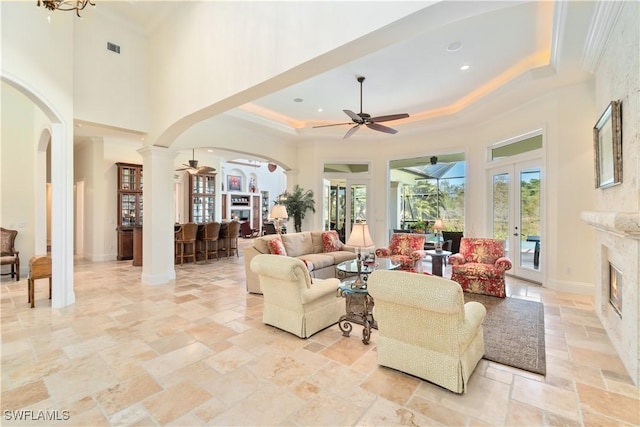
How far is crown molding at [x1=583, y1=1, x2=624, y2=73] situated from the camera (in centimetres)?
279

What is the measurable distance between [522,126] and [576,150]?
1.05 m

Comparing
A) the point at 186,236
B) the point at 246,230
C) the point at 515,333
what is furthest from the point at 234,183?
the point at 515,333

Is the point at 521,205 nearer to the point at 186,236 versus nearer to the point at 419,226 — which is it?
the point at 419,226

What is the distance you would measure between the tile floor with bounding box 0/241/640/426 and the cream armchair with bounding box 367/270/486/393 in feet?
0.45

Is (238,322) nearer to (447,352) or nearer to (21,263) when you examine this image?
(447,352)

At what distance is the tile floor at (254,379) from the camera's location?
2000 millimetres

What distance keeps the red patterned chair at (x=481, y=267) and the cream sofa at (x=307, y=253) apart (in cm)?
197

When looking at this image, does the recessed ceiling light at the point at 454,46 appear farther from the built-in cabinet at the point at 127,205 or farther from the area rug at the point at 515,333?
the built-in cabinet at the point at 127,205

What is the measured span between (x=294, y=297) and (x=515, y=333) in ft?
8.19

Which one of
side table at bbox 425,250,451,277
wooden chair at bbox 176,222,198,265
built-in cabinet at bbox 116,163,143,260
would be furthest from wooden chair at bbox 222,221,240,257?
side table at bbox 425,250,451,277

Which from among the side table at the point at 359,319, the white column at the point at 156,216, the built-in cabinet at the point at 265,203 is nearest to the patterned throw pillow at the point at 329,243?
the side table at the point at 359,319

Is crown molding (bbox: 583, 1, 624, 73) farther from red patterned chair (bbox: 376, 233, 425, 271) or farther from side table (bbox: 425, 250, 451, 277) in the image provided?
red patterned chair (bbox: 376, 233, 425, 271)

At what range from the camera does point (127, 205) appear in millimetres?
8539

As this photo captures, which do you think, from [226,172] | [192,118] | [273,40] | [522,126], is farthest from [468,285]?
[226,172]
